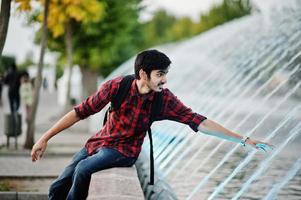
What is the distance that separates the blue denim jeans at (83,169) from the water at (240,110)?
173 centimetres

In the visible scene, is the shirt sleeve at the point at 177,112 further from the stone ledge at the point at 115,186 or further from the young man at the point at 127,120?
the stone ledge at the point at 115,186

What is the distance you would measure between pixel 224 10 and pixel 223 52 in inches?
1595

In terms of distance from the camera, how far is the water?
745cm

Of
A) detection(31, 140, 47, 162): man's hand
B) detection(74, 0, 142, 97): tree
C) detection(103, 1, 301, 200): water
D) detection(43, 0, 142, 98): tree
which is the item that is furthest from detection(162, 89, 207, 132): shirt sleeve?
detection(74, 0, 142, 97): tree

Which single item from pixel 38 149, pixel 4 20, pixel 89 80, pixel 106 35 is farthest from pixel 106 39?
pixel 38 149

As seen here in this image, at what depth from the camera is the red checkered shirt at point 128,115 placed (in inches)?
209

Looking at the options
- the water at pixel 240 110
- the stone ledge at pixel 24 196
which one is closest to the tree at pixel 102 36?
the water at pixel 240 110

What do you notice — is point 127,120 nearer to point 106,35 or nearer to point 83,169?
point 83,169

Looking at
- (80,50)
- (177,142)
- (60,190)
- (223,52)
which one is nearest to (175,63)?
(223,52)

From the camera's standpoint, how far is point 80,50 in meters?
33.4

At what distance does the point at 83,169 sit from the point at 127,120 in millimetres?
453

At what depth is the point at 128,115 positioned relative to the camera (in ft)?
17.5

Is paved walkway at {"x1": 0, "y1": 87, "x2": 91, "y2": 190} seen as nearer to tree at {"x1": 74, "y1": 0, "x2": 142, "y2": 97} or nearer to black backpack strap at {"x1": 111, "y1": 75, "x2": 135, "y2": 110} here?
black backpack strap at {"x1": 111, "y1": 75, "x2": 135, "y2": 110}

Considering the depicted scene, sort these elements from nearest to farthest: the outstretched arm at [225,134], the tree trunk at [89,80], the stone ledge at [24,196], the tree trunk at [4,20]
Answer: the outstretched arm at [225,134], the stone ledge at [24,196], the tree trunk at [4,20], the tree trunk at [89,80]
